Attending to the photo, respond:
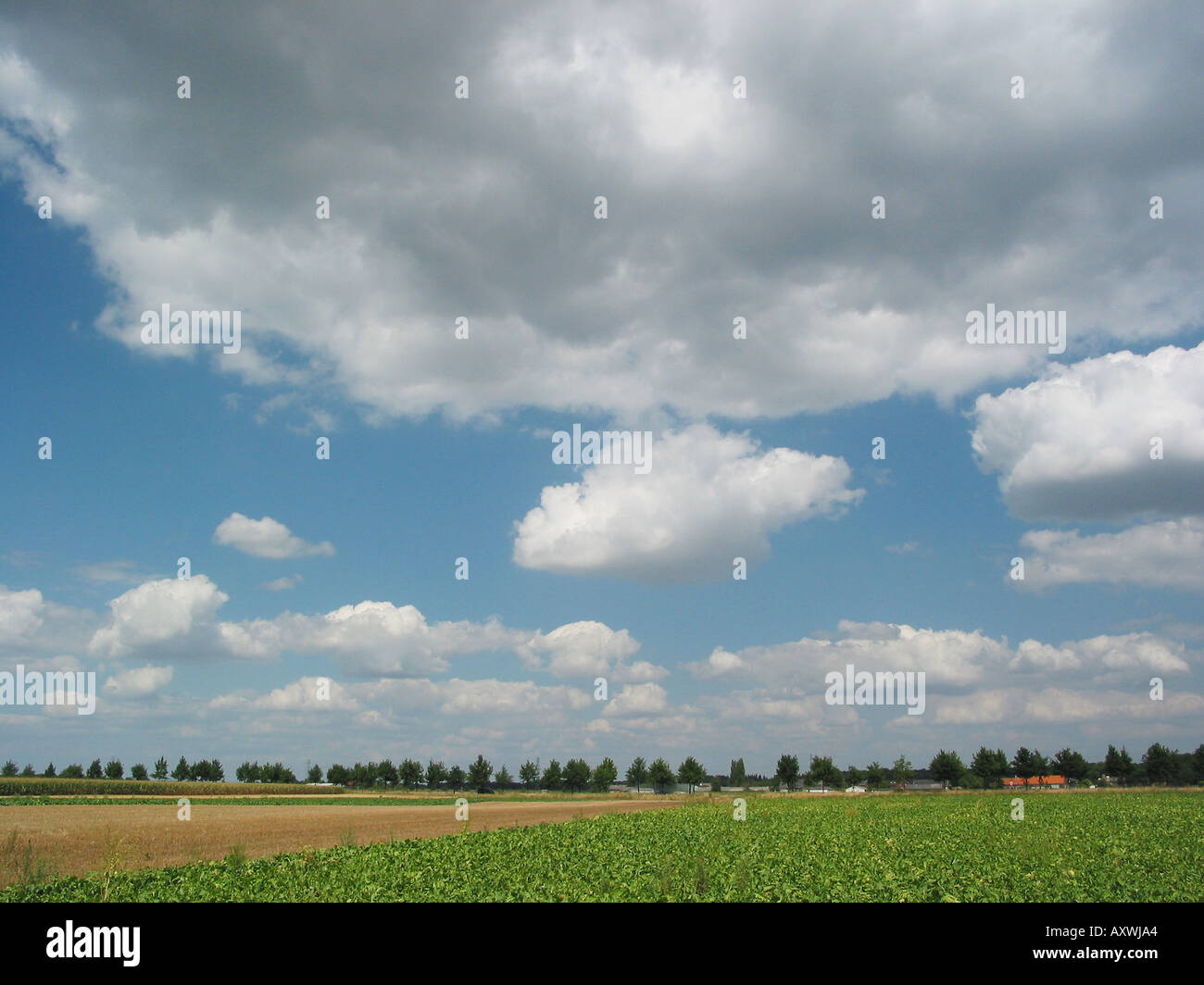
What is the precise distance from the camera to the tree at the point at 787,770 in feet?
603

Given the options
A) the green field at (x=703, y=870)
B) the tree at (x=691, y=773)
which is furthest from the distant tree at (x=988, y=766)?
the green field at (x=703, y=870)

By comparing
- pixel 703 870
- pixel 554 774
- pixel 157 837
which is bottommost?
pixel 554 774

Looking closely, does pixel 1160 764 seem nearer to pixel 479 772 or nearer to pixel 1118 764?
pixel 1118 764

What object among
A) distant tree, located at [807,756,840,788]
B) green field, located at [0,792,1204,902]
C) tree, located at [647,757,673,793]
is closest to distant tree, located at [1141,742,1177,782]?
distant tree, located at [807,756,840,788]

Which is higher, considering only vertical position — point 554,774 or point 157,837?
point 157,837

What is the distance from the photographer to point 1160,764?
15725 centimetres

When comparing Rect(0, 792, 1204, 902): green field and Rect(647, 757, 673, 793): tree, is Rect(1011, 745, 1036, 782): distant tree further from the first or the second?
Rect(0, 792, 1204, 902): green field

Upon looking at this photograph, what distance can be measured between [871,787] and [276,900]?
614ft

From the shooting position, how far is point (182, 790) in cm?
12950

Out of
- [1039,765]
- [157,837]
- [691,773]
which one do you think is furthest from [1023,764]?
[157,837]

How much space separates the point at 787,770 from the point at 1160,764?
7660 centimetres

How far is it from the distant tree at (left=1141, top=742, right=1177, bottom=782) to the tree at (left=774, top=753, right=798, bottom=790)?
72644mm

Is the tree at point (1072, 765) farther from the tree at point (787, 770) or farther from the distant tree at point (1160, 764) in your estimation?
the tree at point (787, 770)
